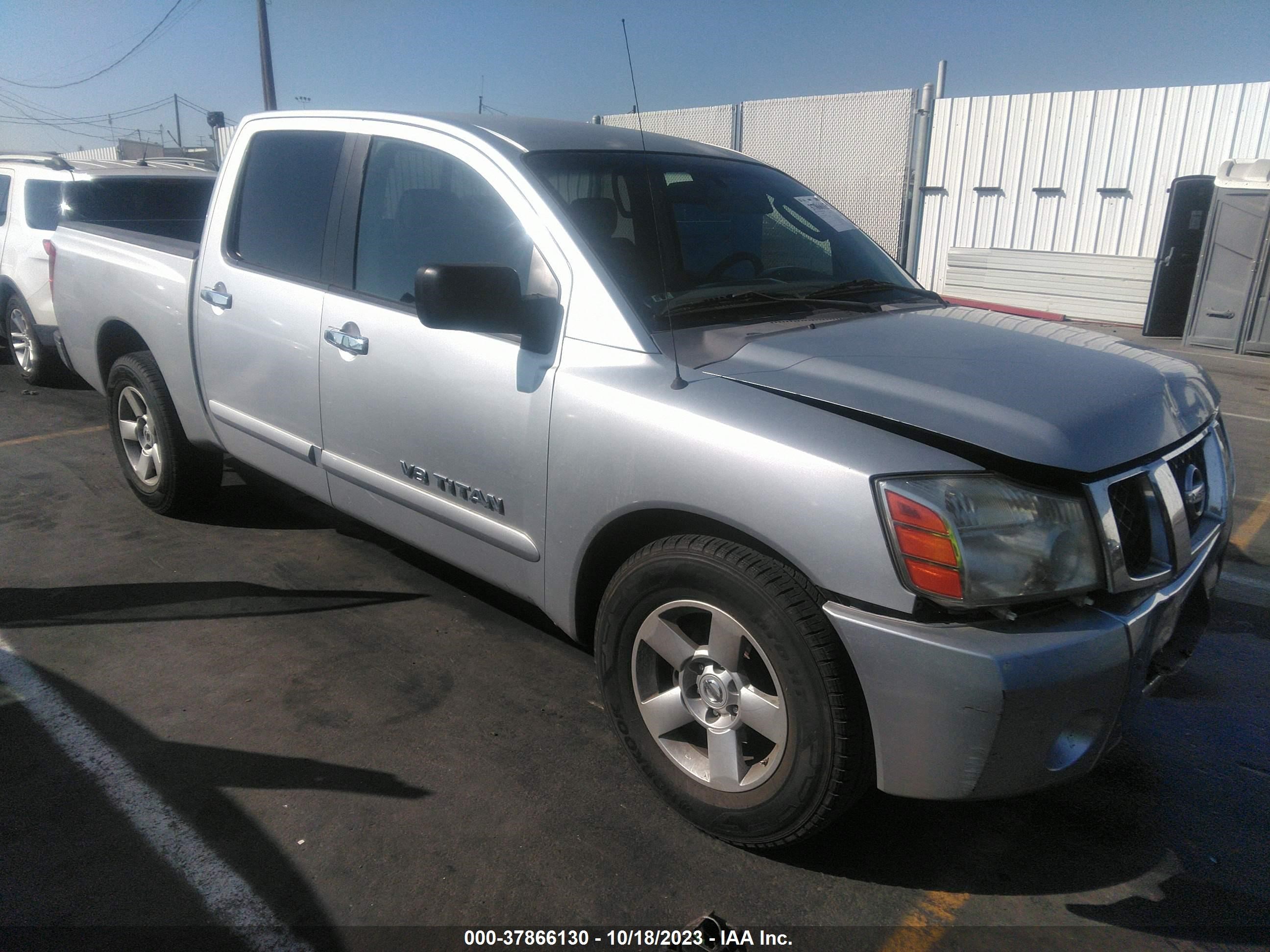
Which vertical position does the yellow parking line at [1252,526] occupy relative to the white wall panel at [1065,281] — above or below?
below

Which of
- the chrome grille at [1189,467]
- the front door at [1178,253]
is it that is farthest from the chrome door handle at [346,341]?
the front door at [1178,253]

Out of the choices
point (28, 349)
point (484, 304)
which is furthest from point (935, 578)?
point (28, 349)

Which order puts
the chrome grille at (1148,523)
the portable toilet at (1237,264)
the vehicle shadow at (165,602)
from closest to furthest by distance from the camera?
the chrome grille at (1148,523)
the vehicle shadow at (165,602)
the portable toilet at (1237,264)

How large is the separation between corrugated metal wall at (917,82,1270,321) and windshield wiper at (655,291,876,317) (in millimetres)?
11107

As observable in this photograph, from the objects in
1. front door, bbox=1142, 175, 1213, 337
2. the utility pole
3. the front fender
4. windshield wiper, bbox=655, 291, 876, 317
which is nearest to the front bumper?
the front fender

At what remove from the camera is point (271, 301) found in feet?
11.7

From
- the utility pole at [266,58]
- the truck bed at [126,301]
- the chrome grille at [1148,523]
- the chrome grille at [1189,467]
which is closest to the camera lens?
the chrome grille at [1148,523]

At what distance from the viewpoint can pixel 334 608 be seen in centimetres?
372

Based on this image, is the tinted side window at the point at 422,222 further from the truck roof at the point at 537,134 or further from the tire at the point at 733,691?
the tire at the point at 733,691

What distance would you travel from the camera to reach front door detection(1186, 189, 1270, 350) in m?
10.6

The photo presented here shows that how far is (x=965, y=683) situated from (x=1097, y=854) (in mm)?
953

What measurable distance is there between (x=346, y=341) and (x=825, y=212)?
6.28 feet

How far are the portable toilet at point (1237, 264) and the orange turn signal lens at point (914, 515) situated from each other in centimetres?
1119

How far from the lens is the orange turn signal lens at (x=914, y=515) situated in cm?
189
